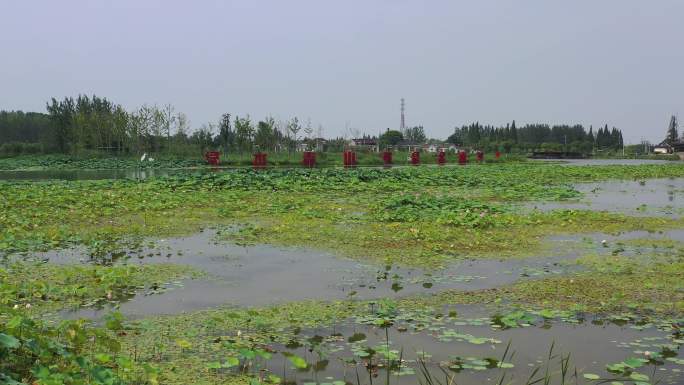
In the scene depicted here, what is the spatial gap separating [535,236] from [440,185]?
1158 cm

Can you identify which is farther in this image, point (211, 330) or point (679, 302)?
point (679, 302)

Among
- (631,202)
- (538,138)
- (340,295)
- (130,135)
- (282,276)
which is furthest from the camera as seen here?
(538,138)

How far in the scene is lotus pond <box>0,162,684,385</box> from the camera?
13.2ft

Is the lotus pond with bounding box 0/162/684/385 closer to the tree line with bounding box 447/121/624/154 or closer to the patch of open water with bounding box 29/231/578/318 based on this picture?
the patch of open water with bounding box 29/231/578/318

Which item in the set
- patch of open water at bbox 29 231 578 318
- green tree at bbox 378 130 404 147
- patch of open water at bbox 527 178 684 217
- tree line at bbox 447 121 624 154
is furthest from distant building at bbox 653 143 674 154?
patch of open water at bbox 29 231 578 318

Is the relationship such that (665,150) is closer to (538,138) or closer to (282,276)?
(538,138)

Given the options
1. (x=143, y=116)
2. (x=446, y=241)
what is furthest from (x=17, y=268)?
(x=143, y=116)

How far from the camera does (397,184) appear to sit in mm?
20719

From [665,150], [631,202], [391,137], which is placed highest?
[391,137]

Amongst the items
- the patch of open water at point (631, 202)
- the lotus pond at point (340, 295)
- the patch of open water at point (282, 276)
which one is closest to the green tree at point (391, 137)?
the patch of open water at point (631, 202)

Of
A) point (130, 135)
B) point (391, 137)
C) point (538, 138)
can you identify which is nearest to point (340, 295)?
point (130, 135)

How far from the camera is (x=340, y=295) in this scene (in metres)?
6.17

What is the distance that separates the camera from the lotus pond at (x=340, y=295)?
158 inches

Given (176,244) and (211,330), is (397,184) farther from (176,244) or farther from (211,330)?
(211,330)
